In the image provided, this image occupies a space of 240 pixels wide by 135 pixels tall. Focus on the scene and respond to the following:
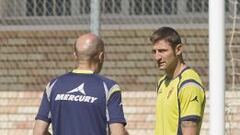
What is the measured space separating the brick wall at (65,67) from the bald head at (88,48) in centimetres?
545

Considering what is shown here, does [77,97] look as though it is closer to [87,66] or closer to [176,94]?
[87,66]

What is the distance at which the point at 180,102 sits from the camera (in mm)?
5516

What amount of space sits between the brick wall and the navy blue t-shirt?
17.7ft

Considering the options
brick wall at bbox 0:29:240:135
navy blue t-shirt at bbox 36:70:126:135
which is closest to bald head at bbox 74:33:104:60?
navy blue t-shirt at bbox 36:70:126:135

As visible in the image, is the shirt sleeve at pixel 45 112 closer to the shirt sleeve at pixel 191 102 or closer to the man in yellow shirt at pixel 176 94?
the man in yellow shirt at pixel 176 94

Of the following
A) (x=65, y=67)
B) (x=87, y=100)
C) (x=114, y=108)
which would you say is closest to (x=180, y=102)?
(x=114, y=108)

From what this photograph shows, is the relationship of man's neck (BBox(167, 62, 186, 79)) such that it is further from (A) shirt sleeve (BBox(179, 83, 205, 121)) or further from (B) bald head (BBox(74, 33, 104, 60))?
(B) bald head (BBox(74, 33, 104, 60))

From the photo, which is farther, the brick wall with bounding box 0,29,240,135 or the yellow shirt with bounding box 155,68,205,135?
the brick wall with bounding box 0,29,240,135

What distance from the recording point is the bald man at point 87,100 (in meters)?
5.42

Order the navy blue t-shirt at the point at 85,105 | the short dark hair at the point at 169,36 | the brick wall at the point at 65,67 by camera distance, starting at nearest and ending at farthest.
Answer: the navy blue t-shirt at the point at 85,105 → the short dark hair at the point at 169,36 → the brick wall at the point at 65,67

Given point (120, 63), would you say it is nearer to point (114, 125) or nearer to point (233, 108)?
point (233, 108)

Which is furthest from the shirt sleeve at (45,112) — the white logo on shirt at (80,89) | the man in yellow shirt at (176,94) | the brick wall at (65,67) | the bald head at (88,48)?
the brick wall at (65,67)

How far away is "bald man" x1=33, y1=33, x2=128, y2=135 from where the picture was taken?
542 cm

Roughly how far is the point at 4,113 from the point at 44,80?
701mm
